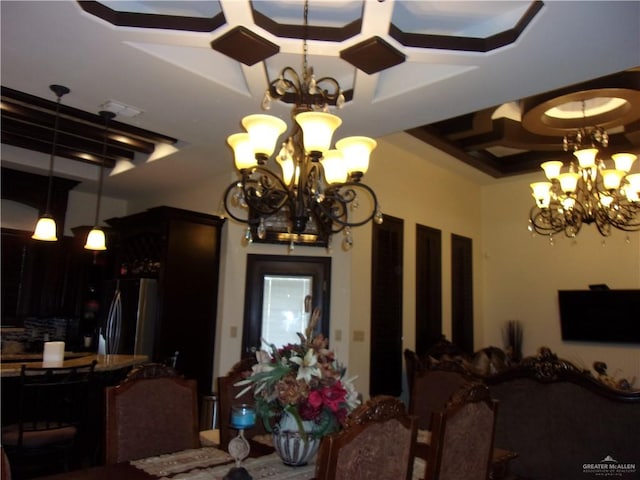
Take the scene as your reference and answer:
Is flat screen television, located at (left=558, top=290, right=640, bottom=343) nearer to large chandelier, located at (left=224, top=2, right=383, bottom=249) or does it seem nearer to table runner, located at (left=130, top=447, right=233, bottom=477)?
large chandelier, located at (left=224, top=2, right=383, bottom=249)

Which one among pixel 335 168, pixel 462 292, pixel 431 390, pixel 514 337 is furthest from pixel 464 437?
pixel 514 337

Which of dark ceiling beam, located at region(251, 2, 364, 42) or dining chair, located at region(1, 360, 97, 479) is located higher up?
dark ceiling beam, located at region(251, 2, 364, 42)

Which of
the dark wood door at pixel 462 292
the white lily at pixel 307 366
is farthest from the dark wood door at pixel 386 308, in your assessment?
the white lily at pixel 307 366

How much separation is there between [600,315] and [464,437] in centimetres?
494

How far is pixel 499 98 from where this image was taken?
10.0ft

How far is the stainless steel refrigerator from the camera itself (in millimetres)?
4516

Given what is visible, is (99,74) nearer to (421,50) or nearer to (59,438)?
(421,50)

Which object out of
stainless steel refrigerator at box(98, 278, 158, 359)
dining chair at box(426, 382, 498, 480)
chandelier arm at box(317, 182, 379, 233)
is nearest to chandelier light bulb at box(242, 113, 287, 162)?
chandelier arm at box(317, 182, 379, 233)

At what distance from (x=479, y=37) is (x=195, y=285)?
3.51m

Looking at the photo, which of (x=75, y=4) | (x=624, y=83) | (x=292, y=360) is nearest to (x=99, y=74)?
(x=75, y=4)

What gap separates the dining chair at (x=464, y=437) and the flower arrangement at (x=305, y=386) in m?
0.36

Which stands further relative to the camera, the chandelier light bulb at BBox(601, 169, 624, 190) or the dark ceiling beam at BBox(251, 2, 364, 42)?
the chandelier light bulb at BBox(601, 169, 624, 190)

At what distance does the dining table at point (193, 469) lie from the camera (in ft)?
5.90

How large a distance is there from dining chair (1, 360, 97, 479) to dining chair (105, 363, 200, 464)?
3.39ft
